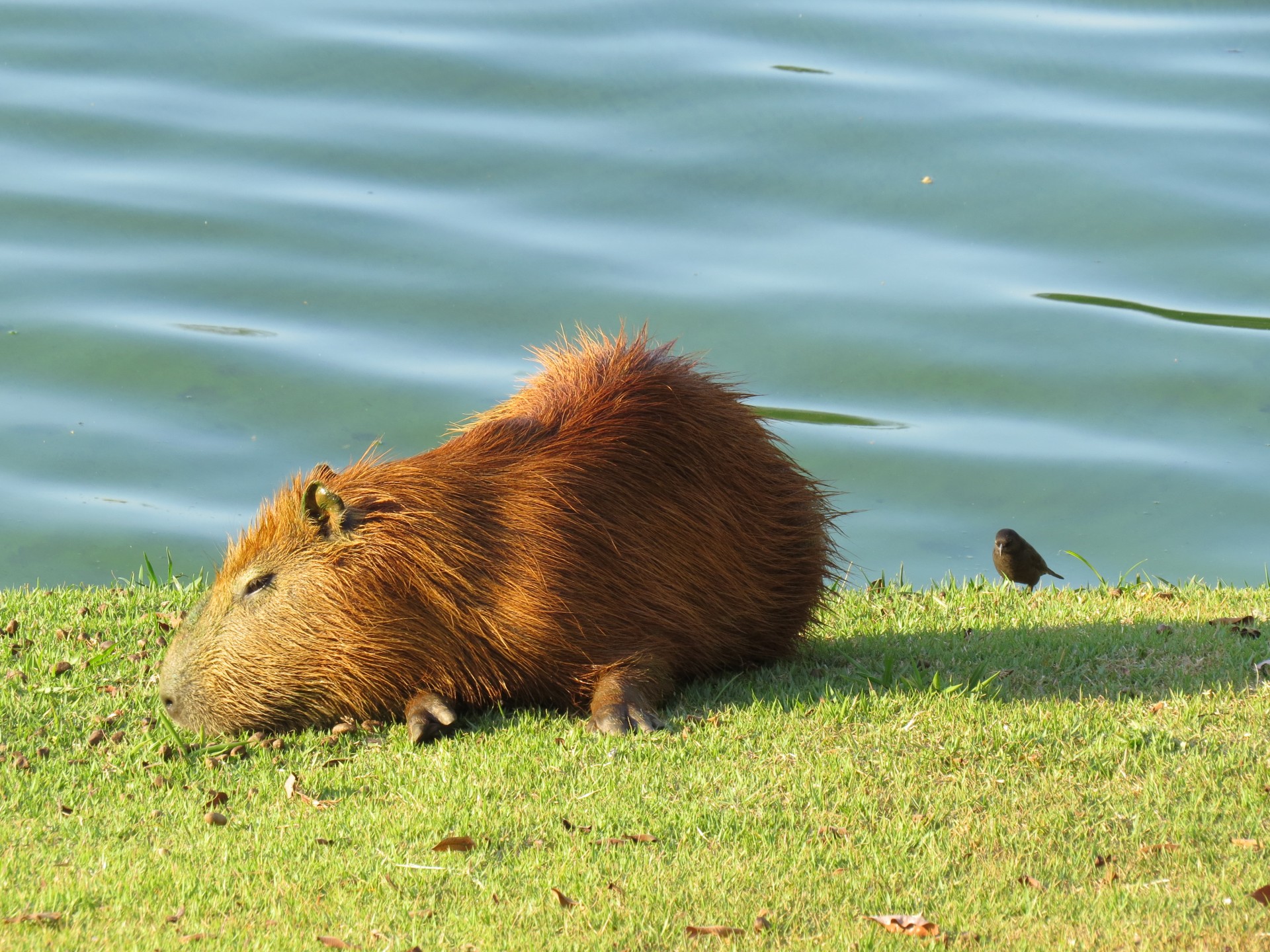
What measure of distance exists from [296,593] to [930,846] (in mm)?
2261

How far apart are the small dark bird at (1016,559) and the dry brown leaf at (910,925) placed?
12.7 ft

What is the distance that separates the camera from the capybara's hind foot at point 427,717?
5.14m

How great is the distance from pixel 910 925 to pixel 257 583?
2.57 m

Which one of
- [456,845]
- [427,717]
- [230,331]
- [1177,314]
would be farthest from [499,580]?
[1177,314]

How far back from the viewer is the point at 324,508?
17.5ft

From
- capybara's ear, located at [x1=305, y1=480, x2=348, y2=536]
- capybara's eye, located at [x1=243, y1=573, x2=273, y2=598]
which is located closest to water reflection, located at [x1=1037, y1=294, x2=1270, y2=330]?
capybara's ear, located at [x1=305, y1=480, x2=348, y2=536]

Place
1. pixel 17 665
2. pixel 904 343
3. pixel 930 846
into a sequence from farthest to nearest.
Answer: pixel 904 343
pixel 17 665
pixel 930 846

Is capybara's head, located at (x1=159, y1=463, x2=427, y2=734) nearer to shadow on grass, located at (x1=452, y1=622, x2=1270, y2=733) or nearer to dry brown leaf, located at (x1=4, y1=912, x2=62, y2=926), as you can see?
shadow on grass, located at (x1=452, y1=622, x2=1270, y2=733)

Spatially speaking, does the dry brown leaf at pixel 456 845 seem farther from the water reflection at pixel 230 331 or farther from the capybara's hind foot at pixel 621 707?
the water reflection at pixel 230 331

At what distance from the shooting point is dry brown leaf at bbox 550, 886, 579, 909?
4012 millimetres

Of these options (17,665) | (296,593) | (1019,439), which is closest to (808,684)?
(296,593)

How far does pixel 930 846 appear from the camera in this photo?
4.27m

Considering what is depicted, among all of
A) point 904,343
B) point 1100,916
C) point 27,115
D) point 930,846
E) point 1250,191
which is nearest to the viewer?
point 1100,916

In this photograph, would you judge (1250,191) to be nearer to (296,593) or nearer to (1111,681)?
(1111,681)
